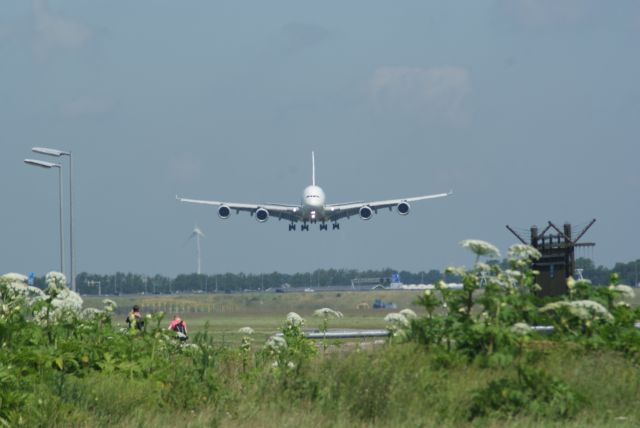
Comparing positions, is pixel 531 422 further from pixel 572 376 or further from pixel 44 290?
pixel 44 290

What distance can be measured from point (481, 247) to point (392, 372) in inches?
62.8

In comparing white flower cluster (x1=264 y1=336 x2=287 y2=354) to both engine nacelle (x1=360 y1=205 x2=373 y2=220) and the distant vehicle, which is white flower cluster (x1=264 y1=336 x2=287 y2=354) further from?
the distant vehicle

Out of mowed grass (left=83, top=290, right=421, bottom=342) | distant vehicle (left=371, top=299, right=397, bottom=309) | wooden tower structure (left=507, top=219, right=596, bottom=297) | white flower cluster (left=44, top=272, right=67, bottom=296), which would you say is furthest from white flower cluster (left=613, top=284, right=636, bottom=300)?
distant vehicle (left=371, top=299, right=397, bottom=309)

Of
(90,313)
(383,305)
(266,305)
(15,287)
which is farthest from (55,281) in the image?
Result: (266,305)

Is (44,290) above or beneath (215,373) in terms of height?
above

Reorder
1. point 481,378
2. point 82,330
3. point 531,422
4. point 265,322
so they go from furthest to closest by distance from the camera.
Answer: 1. point 265,322
2. point 82,330
3. point 481,378
4. point 531,422

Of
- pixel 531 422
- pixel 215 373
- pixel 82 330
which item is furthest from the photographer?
pixel 82 330

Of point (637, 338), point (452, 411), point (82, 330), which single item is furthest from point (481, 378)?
point (82, 330)

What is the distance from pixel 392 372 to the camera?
1255 centimetres

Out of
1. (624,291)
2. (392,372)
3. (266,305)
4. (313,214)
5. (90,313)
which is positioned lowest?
(266,305)

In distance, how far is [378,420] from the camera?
11977 mm

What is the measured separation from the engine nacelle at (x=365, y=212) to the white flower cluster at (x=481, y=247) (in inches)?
2645

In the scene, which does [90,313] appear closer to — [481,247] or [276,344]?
[276,344]

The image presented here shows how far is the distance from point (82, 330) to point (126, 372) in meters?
1.54
